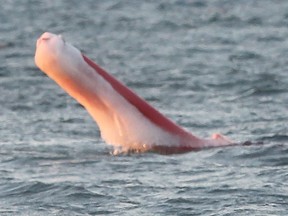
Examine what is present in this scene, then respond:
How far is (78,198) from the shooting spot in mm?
12266

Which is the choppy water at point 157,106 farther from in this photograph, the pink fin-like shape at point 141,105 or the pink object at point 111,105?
the pink fin-like shape at point 141,105

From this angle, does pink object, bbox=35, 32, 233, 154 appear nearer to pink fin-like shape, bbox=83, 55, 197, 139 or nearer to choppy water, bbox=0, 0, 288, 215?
pink fin-like shape, bbox=83, 55, 197, 139

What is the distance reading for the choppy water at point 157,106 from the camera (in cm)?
1227

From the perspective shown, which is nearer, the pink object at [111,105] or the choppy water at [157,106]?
the choppy water at [157,106]

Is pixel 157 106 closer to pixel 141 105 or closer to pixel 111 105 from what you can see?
pixel 141 105

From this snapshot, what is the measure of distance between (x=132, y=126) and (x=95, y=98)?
0.51 metres

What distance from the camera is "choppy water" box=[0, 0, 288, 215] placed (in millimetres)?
12273

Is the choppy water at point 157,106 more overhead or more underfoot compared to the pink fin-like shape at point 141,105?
more underfoot

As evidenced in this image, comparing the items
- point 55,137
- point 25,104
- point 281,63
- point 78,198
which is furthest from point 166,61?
point 78,198

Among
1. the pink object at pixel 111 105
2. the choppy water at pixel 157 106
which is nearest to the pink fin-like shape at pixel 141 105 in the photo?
the pink object at pixel 111 105

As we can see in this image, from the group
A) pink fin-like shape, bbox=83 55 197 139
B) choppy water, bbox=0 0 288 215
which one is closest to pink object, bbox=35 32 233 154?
pink fin-like shape, bbox=83 55 197 139

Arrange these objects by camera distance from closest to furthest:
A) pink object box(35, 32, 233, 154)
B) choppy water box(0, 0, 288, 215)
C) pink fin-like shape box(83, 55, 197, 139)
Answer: choppy water box(0, 0, 288, 215)
pink object box(35, 32, 233, 154)
pink fin-like shape box(83, 55, 197, 139)

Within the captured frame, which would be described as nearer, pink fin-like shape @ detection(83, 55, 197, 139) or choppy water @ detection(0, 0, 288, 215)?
choppy water @ detection(0, 0, 288, 215)

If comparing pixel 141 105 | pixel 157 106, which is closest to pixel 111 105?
pixel 141 105
